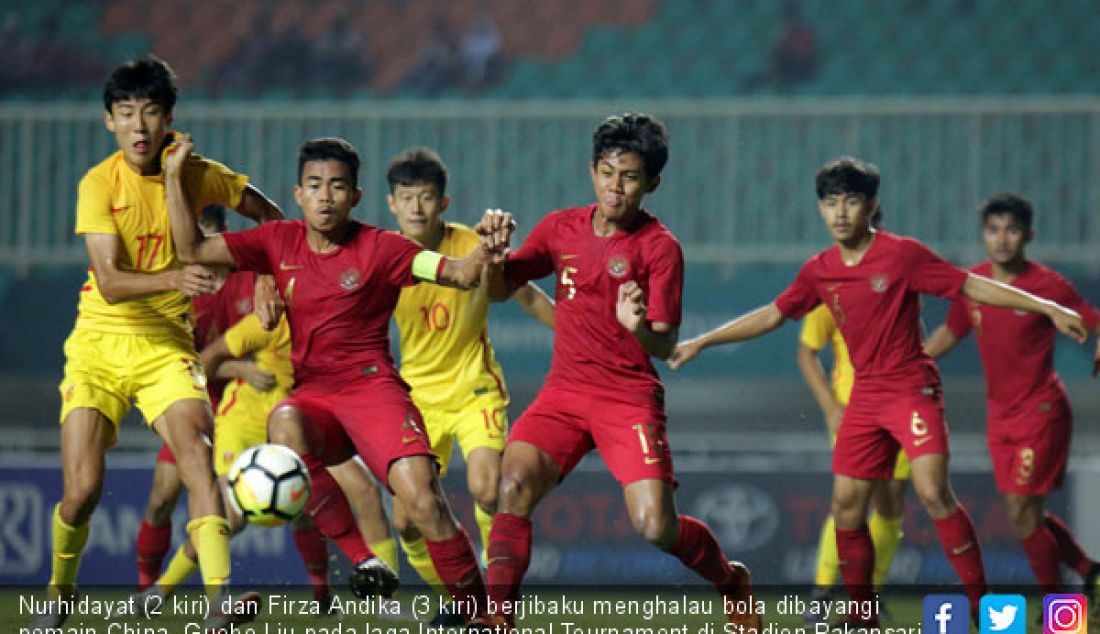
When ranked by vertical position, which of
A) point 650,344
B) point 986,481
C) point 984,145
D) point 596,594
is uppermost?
point 984,145

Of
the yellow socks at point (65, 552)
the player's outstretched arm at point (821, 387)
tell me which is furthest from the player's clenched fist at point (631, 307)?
the player's outstretched arm at point (821, 387)

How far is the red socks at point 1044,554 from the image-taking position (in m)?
7.39

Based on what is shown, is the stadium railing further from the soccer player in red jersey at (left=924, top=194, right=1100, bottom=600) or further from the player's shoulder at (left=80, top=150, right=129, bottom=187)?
the player's shoulder at (left=80, top=150, right=129, bottom=187)

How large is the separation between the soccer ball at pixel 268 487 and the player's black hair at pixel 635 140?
1530 millimetres

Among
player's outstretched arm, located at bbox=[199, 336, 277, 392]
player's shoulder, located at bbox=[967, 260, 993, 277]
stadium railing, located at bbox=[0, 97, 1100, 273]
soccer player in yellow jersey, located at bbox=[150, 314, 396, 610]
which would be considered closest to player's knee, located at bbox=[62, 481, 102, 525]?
soccer player in yellow jersey, located at bbox=[150, 314, 396, 610]

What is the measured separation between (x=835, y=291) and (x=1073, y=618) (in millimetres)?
1638

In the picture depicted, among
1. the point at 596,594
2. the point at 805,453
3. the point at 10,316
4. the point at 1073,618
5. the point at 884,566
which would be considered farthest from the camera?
the point at 10,316

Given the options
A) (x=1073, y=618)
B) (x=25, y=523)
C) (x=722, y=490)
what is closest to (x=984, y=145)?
(x=722, y=490)

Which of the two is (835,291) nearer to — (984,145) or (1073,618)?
(1073,618)

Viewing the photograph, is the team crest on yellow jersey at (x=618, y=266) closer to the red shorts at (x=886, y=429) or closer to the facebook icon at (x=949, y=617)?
the red shorts at (x=886, y=429)

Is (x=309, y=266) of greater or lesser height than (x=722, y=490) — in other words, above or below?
above

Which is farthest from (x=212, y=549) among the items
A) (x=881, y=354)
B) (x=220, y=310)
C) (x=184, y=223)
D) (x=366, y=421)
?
(x=881, y=354)

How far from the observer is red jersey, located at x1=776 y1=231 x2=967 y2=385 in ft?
21.3

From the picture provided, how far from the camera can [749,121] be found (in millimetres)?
11648
